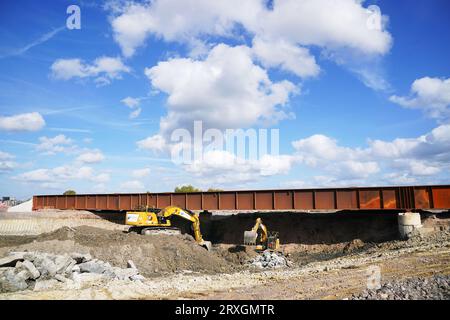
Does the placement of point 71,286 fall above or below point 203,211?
below

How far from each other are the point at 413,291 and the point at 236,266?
39.5 feet

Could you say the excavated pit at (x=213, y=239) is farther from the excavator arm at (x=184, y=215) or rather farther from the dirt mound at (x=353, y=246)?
the excavator arm at (x=184, y=215)

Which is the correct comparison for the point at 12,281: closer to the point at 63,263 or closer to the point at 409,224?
the point at 63,263

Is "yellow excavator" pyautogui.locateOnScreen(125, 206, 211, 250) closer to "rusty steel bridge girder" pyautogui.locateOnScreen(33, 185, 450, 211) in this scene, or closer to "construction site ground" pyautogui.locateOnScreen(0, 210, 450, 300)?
"construction site ground" pyautogui.locateOnScreen(0, 210, 450, 300)

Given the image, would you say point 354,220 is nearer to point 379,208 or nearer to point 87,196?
point 379,208

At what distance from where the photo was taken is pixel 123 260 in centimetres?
1744

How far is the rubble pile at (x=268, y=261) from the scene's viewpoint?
19.9 meters

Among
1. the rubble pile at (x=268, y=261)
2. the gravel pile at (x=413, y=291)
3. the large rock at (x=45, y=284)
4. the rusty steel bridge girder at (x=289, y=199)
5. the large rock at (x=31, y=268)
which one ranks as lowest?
the rubble pile at (x=268, y=261)

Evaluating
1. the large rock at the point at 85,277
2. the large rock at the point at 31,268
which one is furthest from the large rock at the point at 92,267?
the large rock at the point at 31,268

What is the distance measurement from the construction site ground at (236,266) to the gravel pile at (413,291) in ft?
0.40

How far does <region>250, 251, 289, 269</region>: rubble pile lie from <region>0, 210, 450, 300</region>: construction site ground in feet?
1.80

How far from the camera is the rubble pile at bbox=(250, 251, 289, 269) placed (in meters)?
19.9
